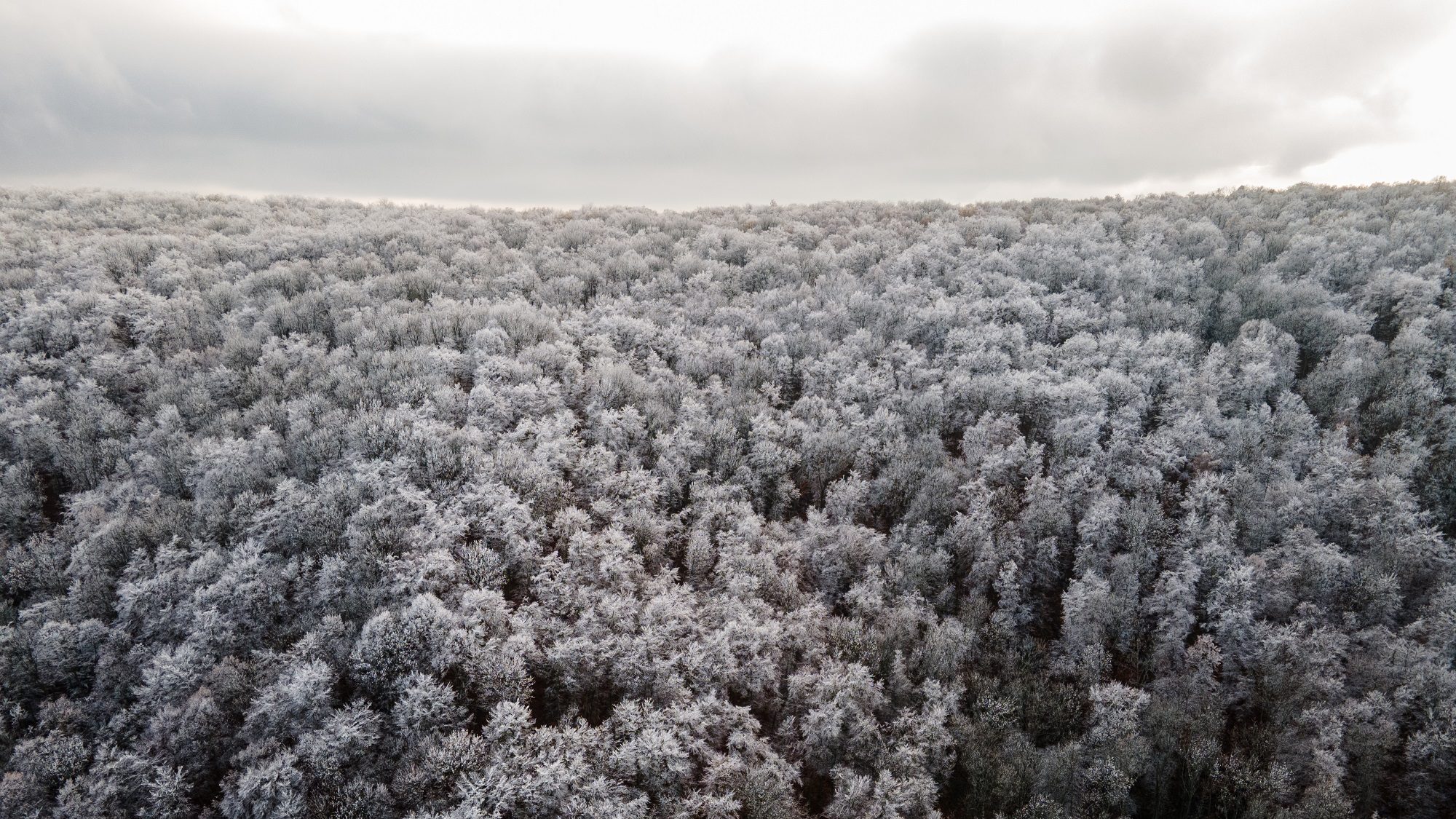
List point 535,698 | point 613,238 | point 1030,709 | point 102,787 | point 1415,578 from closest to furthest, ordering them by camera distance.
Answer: point 102,787, point 535,698, point 1030,709, point 1415,578, point 613,238

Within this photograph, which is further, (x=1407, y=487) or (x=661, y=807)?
(x=1407, y=487)

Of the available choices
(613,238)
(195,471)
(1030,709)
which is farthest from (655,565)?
(613,238)

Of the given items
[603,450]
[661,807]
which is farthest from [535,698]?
[603,450]

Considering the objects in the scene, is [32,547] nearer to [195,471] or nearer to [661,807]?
[195,471]

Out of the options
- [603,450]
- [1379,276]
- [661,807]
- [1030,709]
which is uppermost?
[1379,276]

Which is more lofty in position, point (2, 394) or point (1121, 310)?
point (1121, 310)

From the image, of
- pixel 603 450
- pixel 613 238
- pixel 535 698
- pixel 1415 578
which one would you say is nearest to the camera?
pixel 535 698
